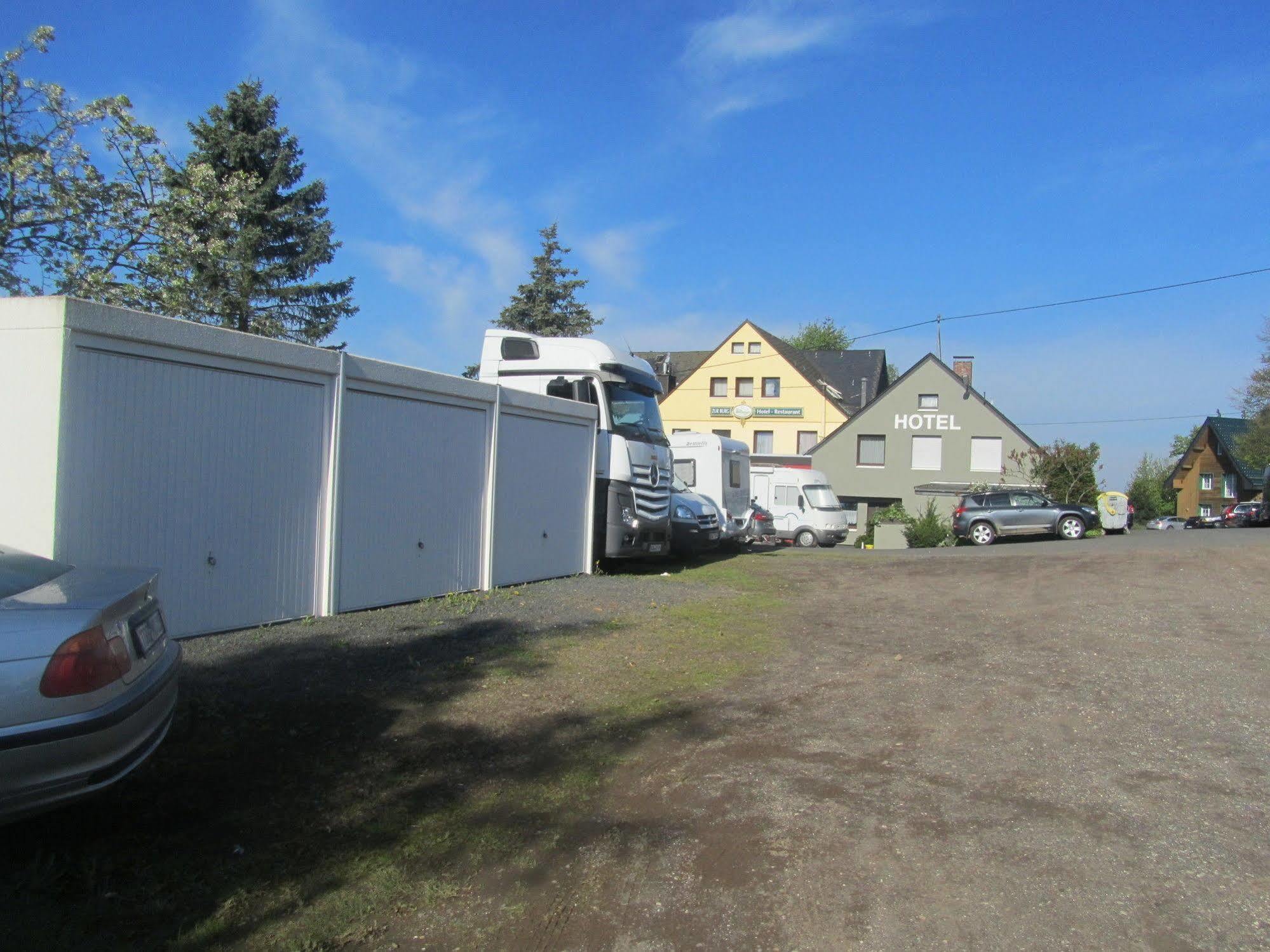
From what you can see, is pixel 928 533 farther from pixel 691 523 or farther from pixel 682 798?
pixel 682 798

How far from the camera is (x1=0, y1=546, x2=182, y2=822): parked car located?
3.36 metres

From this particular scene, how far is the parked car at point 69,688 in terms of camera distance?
132 inches

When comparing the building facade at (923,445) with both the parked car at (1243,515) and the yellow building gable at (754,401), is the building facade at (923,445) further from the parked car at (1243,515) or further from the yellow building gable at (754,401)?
the parked car at (1243,515)

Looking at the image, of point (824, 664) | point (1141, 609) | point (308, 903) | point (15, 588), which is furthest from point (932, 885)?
point (1141, 609)

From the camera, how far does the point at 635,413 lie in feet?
48.1

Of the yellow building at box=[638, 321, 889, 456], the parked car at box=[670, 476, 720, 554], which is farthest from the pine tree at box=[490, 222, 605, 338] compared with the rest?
the parked car at box=[670, 476, 720, 554]

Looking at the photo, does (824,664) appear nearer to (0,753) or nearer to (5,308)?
(0,753)

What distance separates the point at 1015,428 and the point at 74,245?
119ft

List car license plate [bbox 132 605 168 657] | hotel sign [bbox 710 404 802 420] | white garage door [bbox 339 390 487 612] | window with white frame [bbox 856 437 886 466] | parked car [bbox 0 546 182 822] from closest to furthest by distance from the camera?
parked car [bbox 0 546 182 822], car license plate [bbox 132 605 168 657], white garage door [bbox 339 390 487 612], window with white frame [bbox 856 437 886 466], hotel sign [bbox 710 404 802 420]

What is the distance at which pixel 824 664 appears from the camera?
319 inches

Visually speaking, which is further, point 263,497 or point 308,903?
point 263,497

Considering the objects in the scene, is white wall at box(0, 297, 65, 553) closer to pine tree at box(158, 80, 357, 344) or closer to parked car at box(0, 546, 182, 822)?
parked car at box(0, 546, 182, 822)

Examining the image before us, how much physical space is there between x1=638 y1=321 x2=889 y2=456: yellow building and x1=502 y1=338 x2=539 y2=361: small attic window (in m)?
37.6

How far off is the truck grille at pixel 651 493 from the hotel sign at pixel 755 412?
37.8 m
